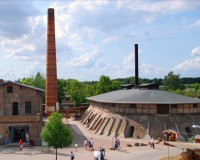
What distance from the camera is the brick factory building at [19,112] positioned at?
37562 mm

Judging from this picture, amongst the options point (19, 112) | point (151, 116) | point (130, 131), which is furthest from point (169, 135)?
point (19, 112)

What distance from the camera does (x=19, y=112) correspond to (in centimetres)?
4003

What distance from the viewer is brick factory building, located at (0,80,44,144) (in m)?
37.6

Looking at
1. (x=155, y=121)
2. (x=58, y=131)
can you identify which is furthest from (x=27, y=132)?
(x=155, y=121)

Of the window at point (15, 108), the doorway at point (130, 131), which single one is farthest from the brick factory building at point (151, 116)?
the window at point (15, 108)

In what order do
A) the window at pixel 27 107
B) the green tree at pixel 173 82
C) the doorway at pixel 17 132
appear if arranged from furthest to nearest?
the green tree at pixel 173 82 → the window at pixel 27 107 → the doorway at pixel 17 132

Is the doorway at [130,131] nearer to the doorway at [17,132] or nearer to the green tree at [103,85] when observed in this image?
the doorway at [17,132]

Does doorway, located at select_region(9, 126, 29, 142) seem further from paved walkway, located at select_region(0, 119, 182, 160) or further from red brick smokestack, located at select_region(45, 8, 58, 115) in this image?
red brick smokestack, located at select_region(45, 8, 58, 115)

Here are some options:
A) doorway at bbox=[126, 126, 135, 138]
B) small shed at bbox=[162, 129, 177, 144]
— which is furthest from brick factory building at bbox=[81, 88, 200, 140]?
small shed at bbox=[162, 129, 177, 144]

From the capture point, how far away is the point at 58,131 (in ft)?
95.7

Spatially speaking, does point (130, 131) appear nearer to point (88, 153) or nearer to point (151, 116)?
point (151, 116)

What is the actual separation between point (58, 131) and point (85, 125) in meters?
25.8

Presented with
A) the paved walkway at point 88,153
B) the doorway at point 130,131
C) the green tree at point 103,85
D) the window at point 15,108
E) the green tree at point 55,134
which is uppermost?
the green tree at point 103,85

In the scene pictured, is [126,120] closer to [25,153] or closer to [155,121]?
[155,121]
